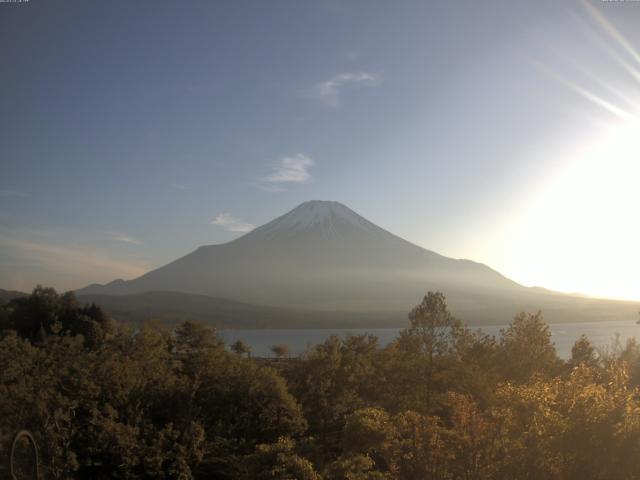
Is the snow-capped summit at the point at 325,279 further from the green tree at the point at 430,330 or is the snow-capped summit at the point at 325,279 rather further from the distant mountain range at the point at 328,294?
the green tree at the point at 430,330

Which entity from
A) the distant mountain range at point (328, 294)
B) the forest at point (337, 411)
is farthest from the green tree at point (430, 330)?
the distant mountain range at point (328, 294)

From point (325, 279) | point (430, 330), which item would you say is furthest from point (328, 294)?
point (430, 330)

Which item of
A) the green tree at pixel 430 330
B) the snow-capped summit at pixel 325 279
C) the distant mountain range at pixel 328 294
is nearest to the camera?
the green tree at pixel 430 330

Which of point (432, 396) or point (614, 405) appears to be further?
point (432, 396)

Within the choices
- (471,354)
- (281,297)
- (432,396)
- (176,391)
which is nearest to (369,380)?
(432,396)

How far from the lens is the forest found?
7934mm

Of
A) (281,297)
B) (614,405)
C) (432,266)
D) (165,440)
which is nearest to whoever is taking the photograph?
(614,405)

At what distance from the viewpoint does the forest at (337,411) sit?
793 centimetres

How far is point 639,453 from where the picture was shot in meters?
6.91

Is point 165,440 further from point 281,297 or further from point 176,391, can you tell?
point 281,297

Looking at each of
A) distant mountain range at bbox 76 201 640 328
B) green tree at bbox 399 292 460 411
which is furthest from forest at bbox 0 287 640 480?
distant mountain range at bbox 76 201 640 328

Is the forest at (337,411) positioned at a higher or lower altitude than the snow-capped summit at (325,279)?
lower

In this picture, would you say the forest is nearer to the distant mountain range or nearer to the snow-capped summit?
the distant mountain range

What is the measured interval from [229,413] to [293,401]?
7.13 feet
